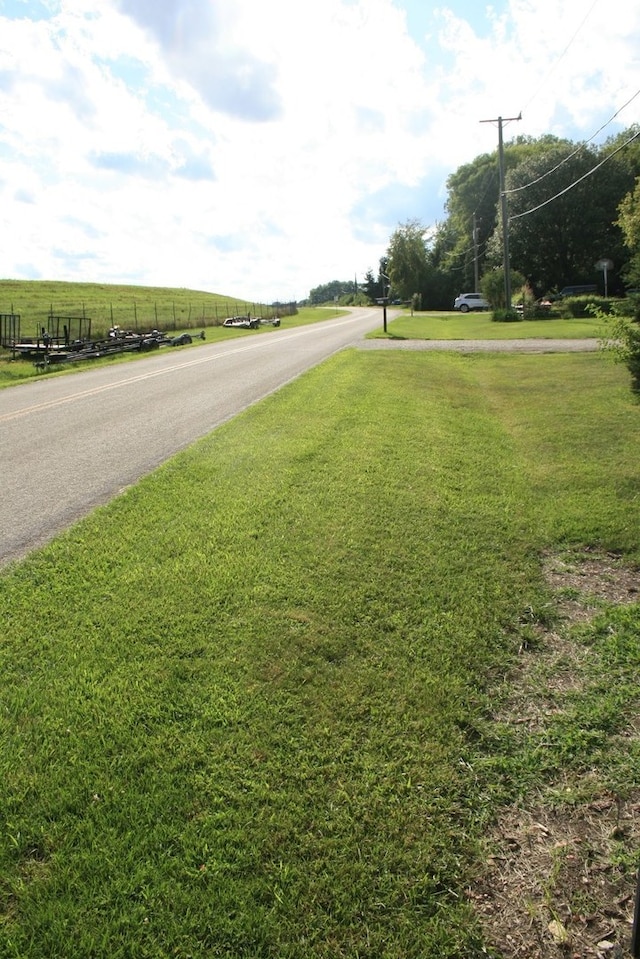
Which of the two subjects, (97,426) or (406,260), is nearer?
(97,426)

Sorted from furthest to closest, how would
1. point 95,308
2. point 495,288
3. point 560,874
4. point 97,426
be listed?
point 95,308 < point 495,288 < point 97,426 < point 560,874

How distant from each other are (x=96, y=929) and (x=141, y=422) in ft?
28.6

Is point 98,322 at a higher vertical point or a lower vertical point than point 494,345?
higher

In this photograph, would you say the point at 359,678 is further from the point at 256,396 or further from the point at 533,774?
the point at 256,396

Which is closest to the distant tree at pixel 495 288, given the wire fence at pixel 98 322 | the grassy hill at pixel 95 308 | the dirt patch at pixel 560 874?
the wire fence at pixel 98 322

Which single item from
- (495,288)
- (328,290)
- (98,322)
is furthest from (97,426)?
(328,290)

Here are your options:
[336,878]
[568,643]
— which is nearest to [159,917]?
[336,878]

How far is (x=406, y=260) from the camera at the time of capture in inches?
2525

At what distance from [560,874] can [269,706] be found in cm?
141

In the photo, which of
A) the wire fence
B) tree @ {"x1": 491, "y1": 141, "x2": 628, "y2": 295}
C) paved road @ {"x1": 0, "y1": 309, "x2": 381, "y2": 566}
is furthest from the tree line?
paved road @ {"x1": 0, "y1": 309, "x2": 381, "y2": 566}

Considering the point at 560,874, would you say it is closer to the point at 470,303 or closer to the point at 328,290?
the point at 470,303

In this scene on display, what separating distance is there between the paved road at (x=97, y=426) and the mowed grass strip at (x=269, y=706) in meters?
0.59

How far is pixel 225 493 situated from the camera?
617 cm

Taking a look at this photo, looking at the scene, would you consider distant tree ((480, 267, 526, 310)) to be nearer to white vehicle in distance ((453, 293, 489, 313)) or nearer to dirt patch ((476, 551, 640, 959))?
white vehicle in distance ((453, 293, 489, 313))
